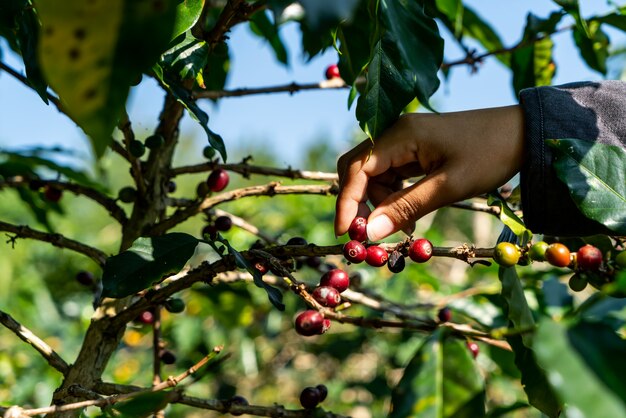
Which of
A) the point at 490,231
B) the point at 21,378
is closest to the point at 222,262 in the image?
the point at 21,378

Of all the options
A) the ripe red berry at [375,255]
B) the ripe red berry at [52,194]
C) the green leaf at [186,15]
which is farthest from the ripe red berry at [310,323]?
the ripe red berry at [52,194]

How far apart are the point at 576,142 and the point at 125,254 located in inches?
27.4

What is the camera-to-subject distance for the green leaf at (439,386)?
816 mm

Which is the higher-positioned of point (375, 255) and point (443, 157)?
point (443, 157)

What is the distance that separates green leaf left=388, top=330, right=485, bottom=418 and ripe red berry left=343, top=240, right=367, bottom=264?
0.57ft

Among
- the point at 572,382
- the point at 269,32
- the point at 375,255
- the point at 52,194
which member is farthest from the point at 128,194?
the point at 572,382

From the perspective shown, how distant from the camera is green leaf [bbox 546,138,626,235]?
0.85m

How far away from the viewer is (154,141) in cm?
124

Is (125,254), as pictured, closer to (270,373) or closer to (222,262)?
(222,262)

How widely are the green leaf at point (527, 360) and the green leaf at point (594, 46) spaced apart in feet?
2.53

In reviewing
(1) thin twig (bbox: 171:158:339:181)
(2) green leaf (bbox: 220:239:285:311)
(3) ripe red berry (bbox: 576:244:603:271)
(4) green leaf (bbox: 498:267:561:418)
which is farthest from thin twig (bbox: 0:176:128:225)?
(3) ripe red berry (bbox: 576:244:603:271)

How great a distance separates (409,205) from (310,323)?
0.26 metres

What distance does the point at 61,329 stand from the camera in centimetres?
365

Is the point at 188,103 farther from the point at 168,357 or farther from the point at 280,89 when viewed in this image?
the point at 168,357
